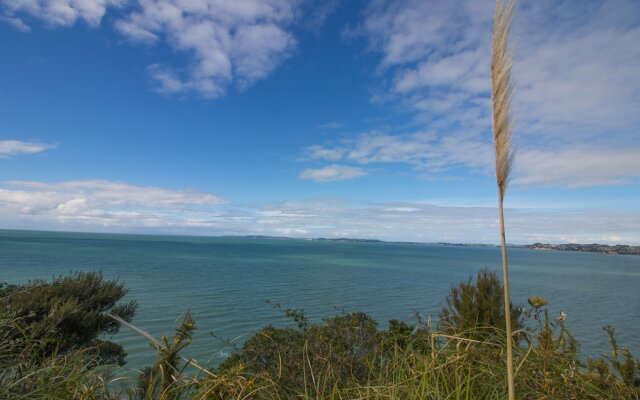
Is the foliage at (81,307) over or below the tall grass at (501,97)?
below

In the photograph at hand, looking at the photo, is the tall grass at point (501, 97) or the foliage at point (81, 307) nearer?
the tall grass at point (501, 97)

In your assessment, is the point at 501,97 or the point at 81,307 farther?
the point at 81,307

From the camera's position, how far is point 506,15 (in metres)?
1.10

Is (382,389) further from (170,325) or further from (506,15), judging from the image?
(170,325)

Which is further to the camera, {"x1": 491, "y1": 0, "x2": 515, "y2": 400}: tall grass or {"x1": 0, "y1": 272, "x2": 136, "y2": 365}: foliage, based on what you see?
{"x1": 0, "y1": 272, "x2": 136, "y2": 365}: foliage

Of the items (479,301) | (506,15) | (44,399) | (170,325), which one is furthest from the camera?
(170,325)

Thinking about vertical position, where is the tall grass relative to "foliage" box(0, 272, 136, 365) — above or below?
above

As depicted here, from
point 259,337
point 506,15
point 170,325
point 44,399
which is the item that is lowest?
point 170,325

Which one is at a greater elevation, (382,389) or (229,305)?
(382,389)

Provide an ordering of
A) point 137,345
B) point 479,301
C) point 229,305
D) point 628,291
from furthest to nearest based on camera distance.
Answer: point 628,291 → point 229,305 → point 137,345 → point 479,301

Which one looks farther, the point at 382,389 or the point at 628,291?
the point at 628,291

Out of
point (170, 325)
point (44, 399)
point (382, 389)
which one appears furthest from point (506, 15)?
point (170, 325)

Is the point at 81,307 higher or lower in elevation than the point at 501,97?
lower

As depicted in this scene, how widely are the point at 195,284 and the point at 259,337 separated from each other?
29069 mm
